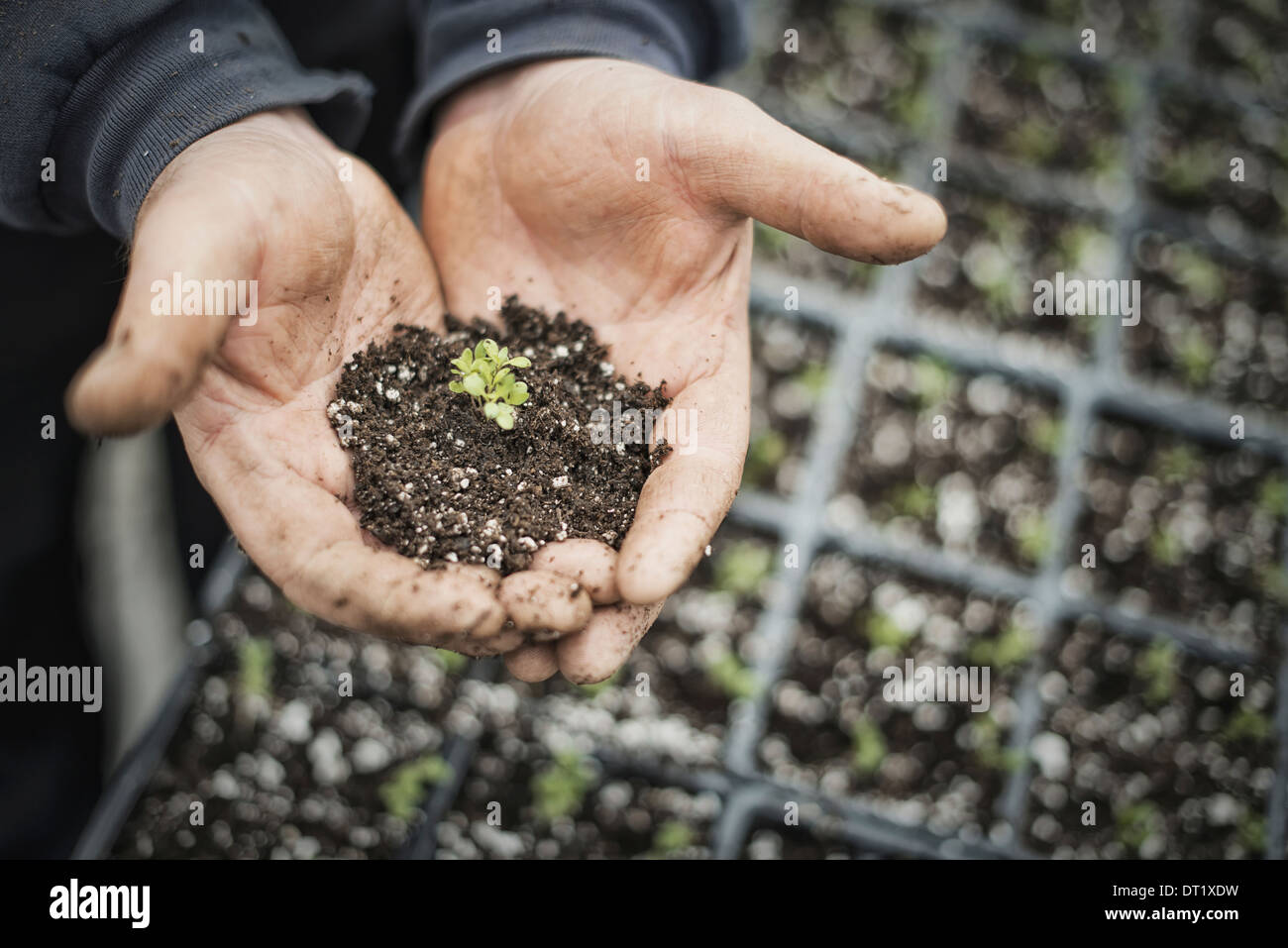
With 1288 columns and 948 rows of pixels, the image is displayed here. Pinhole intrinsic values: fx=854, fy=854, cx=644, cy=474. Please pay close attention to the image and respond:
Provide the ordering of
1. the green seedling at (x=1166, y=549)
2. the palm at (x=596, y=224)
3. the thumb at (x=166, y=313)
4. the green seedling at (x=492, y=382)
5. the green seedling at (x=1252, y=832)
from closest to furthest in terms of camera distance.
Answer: the thumb at (x=166, y=313) → the green seedling at (x=492, y=382) → the palm at (x=596, y=224) → the green seedling at (x=1252, y=832) → the green seedling at (x=1166, y=549)

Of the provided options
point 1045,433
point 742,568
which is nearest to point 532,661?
point 742,568

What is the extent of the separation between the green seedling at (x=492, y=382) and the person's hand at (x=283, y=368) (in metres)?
0.36

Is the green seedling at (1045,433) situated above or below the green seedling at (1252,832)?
above

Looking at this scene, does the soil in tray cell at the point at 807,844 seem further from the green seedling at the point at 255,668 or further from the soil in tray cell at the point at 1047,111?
the soil in tray cell at the point at 1047,111

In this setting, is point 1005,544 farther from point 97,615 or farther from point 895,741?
point 97,615

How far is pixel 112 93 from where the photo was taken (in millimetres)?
2348

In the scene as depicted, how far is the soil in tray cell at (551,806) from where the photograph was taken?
10.7ft

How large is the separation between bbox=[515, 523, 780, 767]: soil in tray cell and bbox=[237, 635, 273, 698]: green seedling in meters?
0.98

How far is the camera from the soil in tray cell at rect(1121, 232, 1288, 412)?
4.18 m

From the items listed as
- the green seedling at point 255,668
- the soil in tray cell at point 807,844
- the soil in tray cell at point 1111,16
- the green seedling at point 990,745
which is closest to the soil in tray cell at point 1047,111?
the soil in tray cell at point 1111,16

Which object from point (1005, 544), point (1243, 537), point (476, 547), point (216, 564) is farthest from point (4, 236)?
point (1243, 537)

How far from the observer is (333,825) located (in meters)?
3.22

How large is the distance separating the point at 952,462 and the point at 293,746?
3.11 metres

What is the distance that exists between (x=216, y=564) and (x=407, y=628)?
6.54 ft
